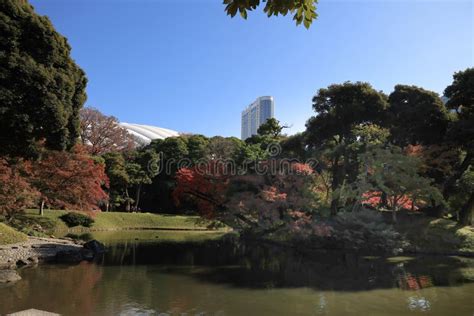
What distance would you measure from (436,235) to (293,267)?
9.09 metres

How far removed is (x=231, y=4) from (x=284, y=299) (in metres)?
8.22

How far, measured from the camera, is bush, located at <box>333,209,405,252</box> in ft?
59.7

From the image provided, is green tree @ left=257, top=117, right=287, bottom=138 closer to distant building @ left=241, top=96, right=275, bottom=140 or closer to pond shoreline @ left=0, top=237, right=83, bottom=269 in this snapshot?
pond shoreline @ left=0, top=237, right=83, bottom=269

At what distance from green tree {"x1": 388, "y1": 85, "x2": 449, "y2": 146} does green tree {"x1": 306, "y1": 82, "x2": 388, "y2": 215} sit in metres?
1.03

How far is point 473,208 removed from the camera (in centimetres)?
2255

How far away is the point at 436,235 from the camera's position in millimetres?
19562

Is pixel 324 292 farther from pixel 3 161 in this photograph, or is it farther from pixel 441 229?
pixel 3 161

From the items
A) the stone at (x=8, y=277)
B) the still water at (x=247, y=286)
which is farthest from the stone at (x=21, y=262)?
the stone at (x=8, y=277)

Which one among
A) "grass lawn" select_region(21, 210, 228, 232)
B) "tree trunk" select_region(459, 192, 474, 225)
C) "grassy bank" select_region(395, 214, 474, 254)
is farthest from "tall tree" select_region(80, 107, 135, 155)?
"tree trunk" select_region(459, 192, 474, 225)

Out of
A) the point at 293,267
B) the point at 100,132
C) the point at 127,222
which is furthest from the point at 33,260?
A: the point at 100,132

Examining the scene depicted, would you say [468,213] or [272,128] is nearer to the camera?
[468,213]

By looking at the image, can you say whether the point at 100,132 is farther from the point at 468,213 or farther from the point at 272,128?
the point at 468,213

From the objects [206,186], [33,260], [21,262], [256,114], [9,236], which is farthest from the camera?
[256,114]

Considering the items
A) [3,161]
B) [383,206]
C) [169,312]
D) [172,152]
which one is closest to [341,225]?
[383,206]
